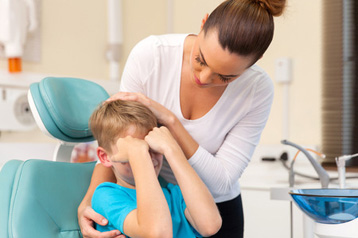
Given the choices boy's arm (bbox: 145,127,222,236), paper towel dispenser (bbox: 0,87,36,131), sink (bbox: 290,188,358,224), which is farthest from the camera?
paper towel dispenser (bbox: 0,87,36,131)

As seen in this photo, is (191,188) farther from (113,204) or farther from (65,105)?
(65,105)

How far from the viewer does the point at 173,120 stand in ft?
4.09

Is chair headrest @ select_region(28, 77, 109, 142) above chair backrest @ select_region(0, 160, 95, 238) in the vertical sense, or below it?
above

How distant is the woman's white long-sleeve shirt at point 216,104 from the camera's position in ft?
4.30

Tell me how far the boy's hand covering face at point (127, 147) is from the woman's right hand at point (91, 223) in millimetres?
153

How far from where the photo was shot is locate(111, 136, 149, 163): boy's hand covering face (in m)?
1.16

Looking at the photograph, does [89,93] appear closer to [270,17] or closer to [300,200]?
[270,17]

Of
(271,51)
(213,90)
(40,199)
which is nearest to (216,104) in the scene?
(213,90)

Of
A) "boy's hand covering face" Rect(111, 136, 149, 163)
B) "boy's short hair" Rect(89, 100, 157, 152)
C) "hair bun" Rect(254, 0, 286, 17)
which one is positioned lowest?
"boy's hand covering face" Rect(111, 136, 149, 163)

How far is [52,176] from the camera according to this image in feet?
4.45

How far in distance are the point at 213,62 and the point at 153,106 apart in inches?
8.4

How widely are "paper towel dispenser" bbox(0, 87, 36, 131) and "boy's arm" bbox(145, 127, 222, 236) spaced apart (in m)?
1.42

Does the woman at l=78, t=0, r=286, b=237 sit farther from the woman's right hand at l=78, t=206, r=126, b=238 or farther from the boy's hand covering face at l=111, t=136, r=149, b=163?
the boy's hand covering face at l=111, t=136, r=149, b=163

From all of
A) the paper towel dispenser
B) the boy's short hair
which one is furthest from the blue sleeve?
the paper towel dispenser
